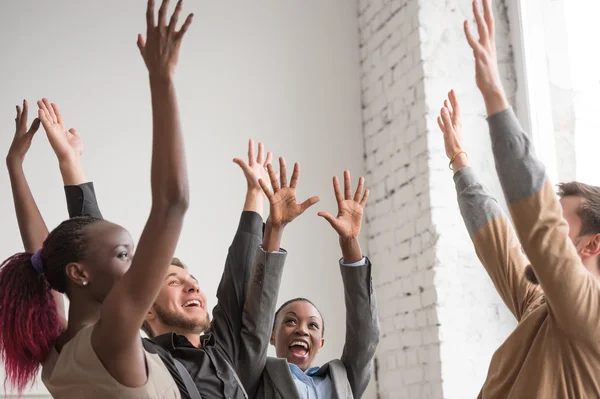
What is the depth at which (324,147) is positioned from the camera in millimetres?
4125

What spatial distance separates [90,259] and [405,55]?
2.74m

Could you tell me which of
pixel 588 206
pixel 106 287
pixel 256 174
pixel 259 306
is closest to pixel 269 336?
pixel 259 306

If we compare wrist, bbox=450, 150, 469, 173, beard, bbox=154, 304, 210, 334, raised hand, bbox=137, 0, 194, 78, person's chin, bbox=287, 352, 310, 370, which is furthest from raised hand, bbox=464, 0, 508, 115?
person's chin, bbox=287, 352, 310, 370

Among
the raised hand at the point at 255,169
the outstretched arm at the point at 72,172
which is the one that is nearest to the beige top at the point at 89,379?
the outstretched arm at the point at 72,172

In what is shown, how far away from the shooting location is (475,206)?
177 centimetres

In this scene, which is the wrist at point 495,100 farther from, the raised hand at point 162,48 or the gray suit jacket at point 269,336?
the gray suit jacket at point 269,336

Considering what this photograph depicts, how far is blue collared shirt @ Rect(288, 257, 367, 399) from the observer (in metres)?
2.28

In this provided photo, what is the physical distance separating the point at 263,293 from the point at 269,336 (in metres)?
0.13

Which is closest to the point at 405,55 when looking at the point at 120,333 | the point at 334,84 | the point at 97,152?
the point at 334,84

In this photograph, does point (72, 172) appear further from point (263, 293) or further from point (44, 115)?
point (263, 293)

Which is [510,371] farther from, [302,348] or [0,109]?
[0,109]

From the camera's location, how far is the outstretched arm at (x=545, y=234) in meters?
1.40

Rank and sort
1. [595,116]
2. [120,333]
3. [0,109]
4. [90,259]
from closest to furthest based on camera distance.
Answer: [120,333], [90,259], [595,116], [0,109]

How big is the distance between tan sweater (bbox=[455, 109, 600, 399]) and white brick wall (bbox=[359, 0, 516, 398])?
1.96 m
